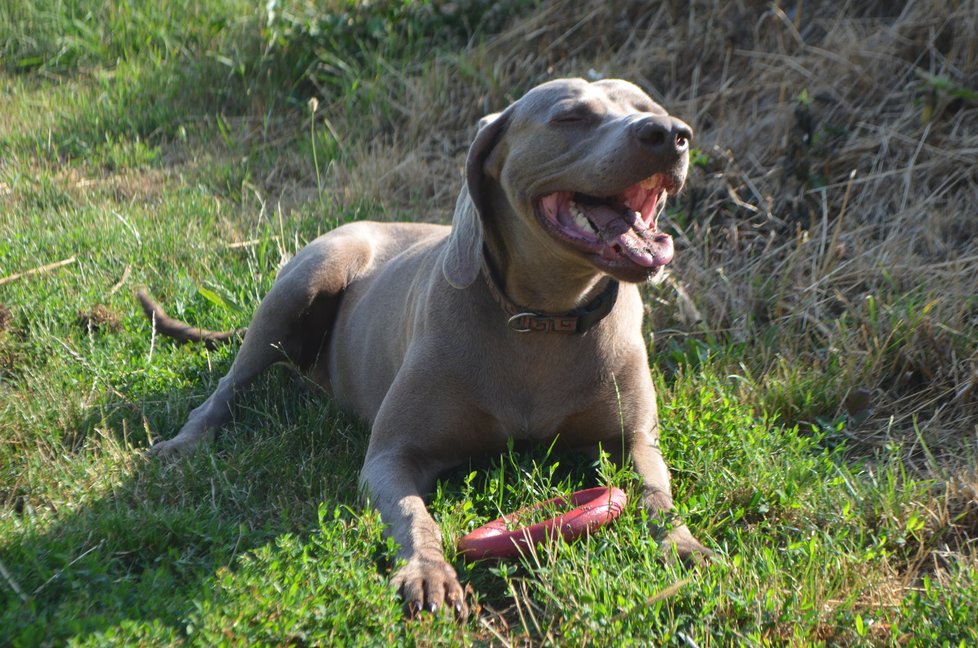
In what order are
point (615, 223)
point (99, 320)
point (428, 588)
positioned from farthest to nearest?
point (99, 320), point (615, 223), point (428, 588)

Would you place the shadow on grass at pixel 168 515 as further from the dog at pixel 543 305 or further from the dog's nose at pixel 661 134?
the dog's nose at pixel 661 134

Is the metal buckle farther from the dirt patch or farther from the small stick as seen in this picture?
the small stick

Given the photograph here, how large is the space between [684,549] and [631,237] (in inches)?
34.6

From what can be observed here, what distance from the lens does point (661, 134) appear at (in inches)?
121

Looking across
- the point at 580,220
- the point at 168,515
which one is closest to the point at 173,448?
the point at 168,515

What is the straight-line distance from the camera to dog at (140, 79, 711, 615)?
319 centimetres

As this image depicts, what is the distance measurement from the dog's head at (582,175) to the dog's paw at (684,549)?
0.72 metres

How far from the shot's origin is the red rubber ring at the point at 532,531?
3.06m

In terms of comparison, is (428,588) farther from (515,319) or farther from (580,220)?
(580,220)

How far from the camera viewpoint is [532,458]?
11.8ft

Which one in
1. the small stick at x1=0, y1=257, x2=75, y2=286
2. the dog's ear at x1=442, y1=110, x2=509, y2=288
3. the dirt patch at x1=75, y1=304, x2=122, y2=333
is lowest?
the dirt patch at x1=75, y1=304, x2=122, y2=333

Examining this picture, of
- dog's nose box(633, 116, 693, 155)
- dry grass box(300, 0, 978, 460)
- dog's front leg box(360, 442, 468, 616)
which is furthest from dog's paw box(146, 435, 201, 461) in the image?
dry grass box(300, 0, 978, 460)

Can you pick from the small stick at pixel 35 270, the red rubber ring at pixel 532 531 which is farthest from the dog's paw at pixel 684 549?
the small stick at pixel 35 270

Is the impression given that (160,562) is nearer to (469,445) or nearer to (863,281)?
(469,445)
